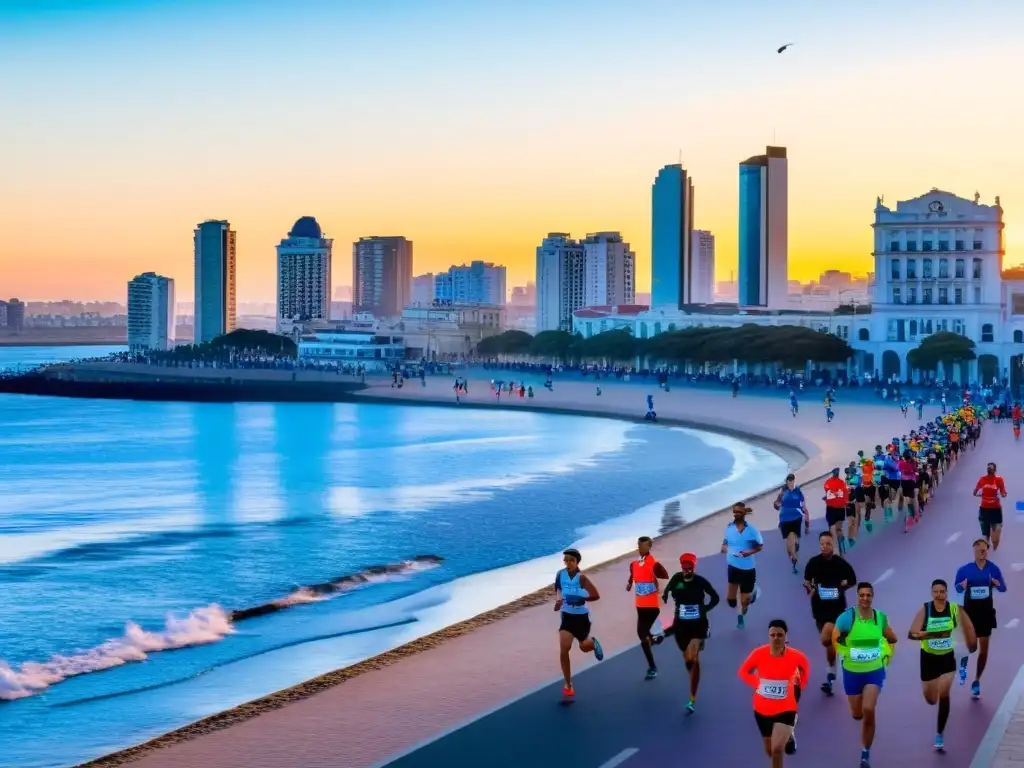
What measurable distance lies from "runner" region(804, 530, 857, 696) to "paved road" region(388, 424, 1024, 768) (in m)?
0.75

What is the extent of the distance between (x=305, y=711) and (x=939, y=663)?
6.84 m

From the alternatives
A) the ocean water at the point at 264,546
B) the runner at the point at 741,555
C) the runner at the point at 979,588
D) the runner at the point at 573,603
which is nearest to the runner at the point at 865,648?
the runner at the point at 979,588

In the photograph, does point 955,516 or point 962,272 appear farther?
point 962,272

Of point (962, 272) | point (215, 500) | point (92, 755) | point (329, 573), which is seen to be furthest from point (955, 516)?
point (962, 272)

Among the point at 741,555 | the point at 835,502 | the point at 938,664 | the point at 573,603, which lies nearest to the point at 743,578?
the point at 741,555

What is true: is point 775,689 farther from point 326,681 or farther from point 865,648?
point 326,681

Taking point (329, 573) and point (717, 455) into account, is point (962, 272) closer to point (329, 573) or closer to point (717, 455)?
point (717, 455)

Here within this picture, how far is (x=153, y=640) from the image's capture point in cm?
2247

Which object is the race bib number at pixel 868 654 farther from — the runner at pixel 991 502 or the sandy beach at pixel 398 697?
the runner at pixel 991 502

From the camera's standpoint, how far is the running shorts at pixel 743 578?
17.8m

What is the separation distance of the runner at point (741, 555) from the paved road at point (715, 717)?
0.39 meters

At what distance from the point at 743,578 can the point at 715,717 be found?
4.09 metres

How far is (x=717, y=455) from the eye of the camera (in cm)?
6275

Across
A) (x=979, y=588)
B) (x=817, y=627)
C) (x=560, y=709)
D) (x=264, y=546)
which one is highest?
(x=979, y=588)
